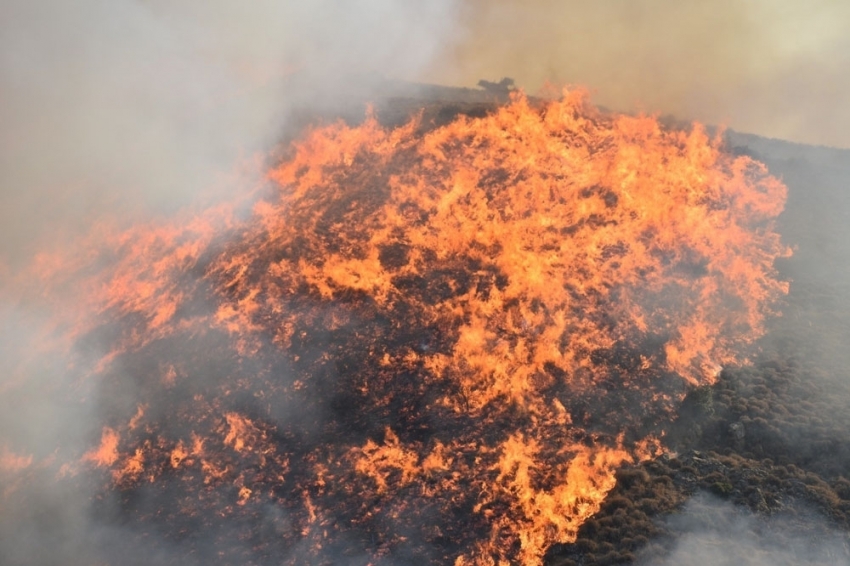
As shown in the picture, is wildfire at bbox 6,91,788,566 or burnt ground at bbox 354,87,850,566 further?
wildfire at bbox 6,91,788,566

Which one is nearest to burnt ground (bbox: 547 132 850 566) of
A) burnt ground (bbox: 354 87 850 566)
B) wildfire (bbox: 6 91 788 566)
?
burnt ground (bbox: 354 87 850 566)

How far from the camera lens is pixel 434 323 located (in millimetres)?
15375

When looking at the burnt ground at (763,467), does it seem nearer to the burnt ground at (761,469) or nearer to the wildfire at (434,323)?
the burnt ground at (761,469)

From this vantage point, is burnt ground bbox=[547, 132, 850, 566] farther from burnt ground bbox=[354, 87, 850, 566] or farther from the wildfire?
the wildfire

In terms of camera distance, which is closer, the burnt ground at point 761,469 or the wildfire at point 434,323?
the burnt ground at point 761,469

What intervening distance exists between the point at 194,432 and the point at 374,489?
15.7 ft

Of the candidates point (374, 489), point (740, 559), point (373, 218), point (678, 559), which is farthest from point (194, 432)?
point (740, 559)

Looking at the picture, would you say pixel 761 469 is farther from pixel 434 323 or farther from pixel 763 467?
pixel 434 323

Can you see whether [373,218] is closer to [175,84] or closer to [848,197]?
[175,84]

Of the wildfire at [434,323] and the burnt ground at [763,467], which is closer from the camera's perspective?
the burnt ground at [763,467]

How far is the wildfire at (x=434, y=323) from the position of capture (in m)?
12.2

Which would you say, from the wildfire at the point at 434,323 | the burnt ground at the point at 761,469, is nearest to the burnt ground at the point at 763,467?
the burnt ground at the point at 761,469

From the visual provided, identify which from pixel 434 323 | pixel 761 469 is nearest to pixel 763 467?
pixel 761 469

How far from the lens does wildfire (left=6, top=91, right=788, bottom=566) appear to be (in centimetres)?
1216
